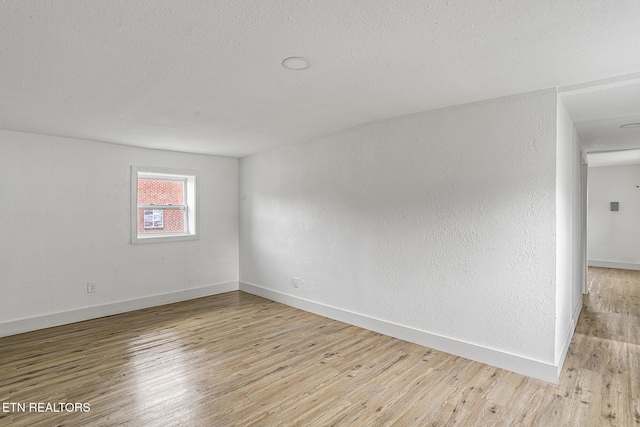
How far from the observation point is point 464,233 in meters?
3.12

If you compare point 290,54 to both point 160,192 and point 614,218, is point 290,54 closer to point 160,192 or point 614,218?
point 160,192

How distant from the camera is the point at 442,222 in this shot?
326cm

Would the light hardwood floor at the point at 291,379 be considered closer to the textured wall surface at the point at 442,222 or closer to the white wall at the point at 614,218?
the textured wall surface at the point at 442,222

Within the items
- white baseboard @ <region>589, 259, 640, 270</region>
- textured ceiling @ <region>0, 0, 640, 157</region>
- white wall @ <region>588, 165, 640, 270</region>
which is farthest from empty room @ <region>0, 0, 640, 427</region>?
white baseboard @ <region>589, 259, 640, 270</region>

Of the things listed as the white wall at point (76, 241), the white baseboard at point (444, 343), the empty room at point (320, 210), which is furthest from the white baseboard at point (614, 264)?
the white wall at point (76, 241)

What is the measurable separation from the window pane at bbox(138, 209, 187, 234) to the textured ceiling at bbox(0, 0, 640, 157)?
201 centimetres

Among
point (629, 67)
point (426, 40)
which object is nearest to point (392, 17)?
point (426, 40)

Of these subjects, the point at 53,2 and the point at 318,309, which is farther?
the point at 318,309

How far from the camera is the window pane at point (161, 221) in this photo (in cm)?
508

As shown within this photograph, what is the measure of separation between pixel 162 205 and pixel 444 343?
4.38 meters

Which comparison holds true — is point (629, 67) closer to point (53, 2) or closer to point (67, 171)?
point (53, 2)

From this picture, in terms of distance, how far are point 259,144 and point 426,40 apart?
3.24 metres

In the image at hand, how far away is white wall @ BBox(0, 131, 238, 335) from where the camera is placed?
390 cm

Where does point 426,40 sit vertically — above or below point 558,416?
above
